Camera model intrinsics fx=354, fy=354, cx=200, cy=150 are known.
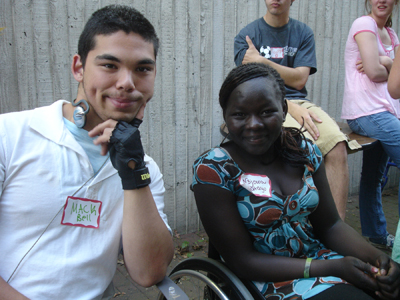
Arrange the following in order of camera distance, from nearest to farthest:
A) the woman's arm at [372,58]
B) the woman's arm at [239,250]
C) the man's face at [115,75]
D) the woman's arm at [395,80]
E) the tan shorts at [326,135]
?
1. the man's face at [115,75]
2. the woman's arm at [239,250]
3. the woman's arm at [395,80]
4. the tan shorts at [326,135]
5. the woman's arm at [372,58]

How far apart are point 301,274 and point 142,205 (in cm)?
86

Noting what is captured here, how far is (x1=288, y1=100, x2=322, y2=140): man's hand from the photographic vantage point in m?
2.76

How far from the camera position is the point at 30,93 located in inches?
123

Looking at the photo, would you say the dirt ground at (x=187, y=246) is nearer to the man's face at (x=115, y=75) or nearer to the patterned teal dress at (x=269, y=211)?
the patterned teal dress at (x=269, y=211)

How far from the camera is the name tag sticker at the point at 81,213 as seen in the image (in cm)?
146

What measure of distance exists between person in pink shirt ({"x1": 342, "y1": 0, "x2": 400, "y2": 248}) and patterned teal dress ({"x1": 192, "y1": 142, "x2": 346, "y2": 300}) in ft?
6.01

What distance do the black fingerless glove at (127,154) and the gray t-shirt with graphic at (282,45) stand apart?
1899 millimetres

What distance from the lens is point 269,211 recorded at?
1.80m

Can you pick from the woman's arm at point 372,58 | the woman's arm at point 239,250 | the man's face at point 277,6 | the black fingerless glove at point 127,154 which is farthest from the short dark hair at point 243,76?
the woman's arm at point 372,58

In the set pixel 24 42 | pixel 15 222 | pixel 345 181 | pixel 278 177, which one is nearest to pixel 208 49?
pixel 24 42

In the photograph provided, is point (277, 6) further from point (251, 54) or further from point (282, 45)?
point (251, 54)

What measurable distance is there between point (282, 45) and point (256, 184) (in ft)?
5.70

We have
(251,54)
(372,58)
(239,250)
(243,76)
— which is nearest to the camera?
(239,250)

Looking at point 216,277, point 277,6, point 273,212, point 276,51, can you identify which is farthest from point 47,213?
point 277,6
